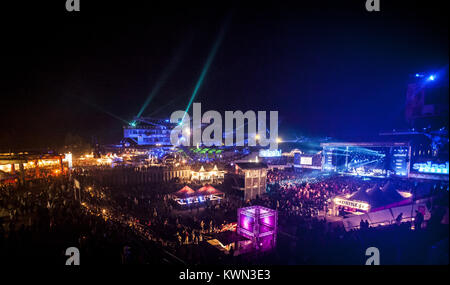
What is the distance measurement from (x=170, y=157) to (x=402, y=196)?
88.0ft

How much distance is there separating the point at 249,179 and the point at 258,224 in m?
9.12

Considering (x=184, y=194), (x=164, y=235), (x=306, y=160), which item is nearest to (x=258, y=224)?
(x=164, y=235)

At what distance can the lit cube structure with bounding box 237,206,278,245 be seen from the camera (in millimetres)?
9016

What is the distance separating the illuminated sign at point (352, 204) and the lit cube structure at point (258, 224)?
6.28 meters

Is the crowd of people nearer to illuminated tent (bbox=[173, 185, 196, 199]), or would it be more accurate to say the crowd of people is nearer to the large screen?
illuminated tent (bbox=[173, 185, 196, 199])

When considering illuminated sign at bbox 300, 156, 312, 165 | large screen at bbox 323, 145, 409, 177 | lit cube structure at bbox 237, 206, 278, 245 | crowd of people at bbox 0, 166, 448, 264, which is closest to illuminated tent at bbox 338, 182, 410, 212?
crowd of people at bbox 0, 166, 448, 264

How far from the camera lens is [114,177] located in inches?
888

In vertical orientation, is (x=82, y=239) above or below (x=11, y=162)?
below

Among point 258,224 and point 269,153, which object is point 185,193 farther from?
point 269,153

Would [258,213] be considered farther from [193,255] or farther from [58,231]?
[58,231]

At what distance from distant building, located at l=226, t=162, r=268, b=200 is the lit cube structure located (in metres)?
8.13

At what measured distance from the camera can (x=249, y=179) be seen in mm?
18062
